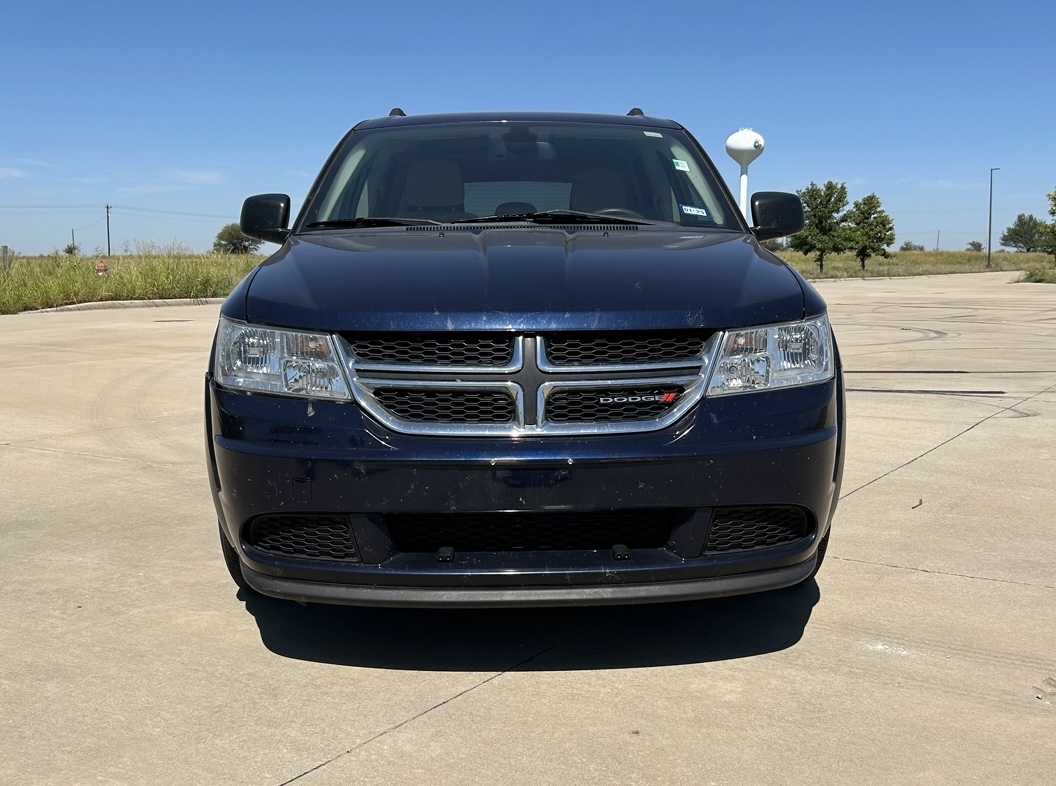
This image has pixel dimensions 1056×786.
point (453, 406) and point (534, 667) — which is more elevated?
point (453, 406)

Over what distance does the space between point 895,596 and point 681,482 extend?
4.65ft

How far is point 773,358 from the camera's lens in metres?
3.18

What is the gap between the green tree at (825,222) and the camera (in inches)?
2537

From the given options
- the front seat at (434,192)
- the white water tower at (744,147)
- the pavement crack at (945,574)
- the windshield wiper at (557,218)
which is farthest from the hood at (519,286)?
the white water tower at (744,147)

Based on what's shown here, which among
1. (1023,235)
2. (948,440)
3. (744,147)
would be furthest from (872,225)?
(1023,235)

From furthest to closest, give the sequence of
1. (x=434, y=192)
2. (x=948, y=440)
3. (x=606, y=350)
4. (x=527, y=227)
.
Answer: (x=948, y=440) → (x=434, y=192) → (x=527, y=227) → (x=606, y=350)

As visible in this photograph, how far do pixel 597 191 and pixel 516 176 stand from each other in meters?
0.33

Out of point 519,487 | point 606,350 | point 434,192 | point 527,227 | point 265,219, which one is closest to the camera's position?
point 519,487

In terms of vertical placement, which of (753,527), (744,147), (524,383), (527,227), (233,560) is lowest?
(233,560)

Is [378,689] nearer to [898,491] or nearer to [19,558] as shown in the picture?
[19,558]

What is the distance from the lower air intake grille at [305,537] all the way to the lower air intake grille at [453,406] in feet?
1.09

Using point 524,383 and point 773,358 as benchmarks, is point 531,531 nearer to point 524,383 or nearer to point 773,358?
point 524,383

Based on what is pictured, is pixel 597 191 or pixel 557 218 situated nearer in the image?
pixel 557 218

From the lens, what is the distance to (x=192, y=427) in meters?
7.49
